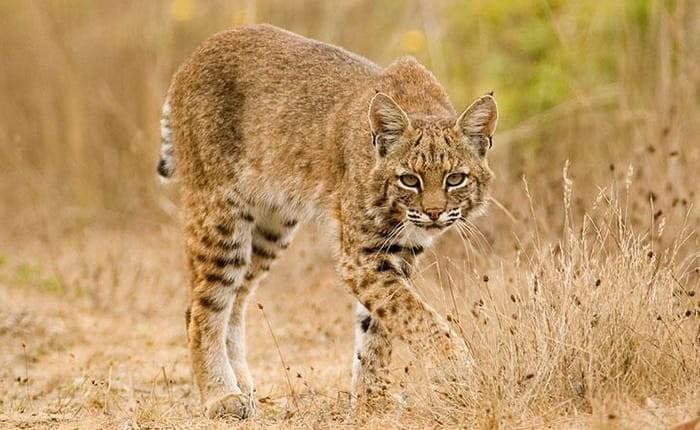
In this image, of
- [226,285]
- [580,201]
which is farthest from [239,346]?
[580,201]

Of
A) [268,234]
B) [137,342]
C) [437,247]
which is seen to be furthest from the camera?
[437,247]

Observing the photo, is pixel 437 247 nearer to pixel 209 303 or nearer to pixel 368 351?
pixel 209 303

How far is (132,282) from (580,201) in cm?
442

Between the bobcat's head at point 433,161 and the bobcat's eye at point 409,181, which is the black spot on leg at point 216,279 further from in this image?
the bobcat's eye at point 409,181

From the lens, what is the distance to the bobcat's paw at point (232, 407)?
679cm

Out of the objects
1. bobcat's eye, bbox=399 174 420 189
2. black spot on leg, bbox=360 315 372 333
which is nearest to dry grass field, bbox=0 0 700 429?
black spot on leg, bbox=360 315 372 333

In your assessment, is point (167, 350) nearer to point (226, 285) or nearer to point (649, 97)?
point (226, 285)

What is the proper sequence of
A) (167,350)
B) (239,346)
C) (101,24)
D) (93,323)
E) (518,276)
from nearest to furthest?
(518,276) → (239,346) → (167,350) → (93,323) → (101,24)

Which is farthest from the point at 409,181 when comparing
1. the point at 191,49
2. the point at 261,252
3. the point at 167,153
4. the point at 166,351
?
the point at 191,49

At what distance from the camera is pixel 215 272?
727 cm


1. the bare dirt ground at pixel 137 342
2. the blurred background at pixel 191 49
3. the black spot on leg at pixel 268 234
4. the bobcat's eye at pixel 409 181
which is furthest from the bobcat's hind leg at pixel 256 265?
the blurred background at pixel 191 49

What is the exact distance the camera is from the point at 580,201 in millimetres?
8492

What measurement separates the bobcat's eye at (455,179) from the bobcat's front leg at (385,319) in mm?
453

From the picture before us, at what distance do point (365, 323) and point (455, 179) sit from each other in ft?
3.44
